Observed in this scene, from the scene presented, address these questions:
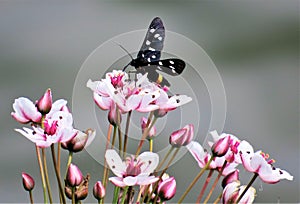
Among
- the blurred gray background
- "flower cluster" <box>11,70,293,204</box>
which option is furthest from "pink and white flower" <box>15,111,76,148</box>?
the blurred gray background

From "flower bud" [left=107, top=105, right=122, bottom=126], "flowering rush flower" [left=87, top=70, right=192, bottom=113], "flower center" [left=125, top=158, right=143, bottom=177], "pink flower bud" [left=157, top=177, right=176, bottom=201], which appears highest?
"flowering rush flower" [left=87, top=70, right=192, bottom=113]

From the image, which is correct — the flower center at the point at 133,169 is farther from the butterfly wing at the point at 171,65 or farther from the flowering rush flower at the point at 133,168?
the butterfly wing at the point at 171,65

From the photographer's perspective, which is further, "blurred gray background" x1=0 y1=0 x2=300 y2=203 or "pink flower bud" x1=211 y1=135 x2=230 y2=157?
"blurred gray background" x1=0 y1=0 x2=300 y2=203

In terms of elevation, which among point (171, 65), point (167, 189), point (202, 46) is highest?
point (171, 65)

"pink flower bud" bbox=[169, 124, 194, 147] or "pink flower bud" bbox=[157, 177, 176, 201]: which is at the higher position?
"pink flower bud" bbox=[169, 124, 194, 147]

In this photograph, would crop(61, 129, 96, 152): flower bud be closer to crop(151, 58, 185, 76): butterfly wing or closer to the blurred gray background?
crop(151, 58, 185, 76): butterfly wing

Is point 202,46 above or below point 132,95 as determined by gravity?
below

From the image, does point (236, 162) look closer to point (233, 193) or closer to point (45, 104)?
point (233, 193)

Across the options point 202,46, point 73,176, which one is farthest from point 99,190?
point 202,46
